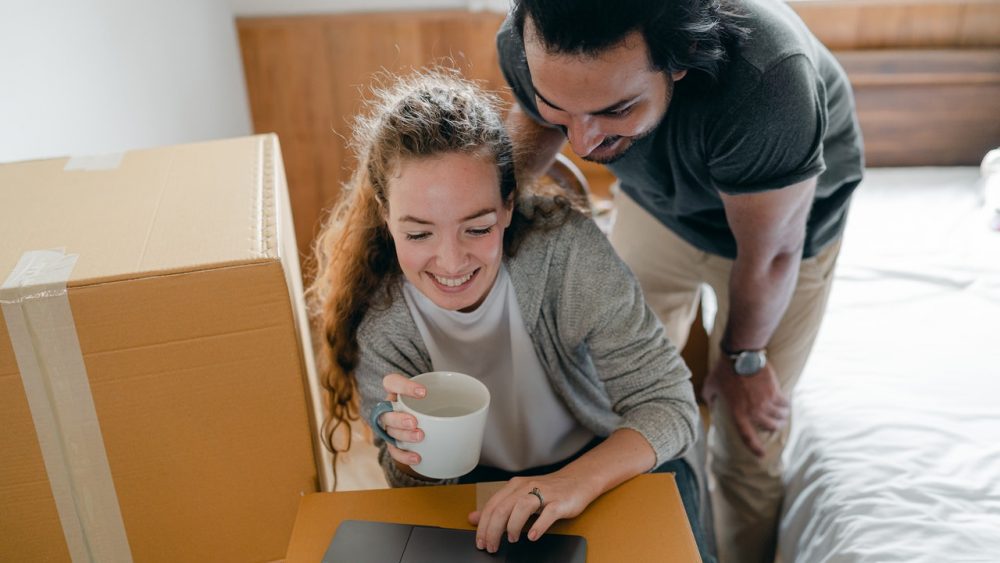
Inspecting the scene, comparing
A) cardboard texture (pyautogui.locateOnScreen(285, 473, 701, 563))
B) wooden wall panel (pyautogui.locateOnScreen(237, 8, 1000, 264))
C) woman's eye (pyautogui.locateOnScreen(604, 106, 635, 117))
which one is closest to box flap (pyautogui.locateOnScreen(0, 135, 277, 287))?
cardboard texture (pyautogui.locateOnScreen(285, 473, 701, 563))

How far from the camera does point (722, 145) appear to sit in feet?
3.39

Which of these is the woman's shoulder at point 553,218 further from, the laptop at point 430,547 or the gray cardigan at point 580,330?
the laptop at point 430,547

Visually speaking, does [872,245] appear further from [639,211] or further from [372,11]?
[372,11]

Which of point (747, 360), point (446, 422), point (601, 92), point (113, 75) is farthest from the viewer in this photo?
point (113, 75)

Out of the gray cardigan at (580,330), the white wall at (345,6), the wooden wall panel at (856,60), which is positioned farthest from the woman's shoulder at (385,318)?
the white wall at (345,6)

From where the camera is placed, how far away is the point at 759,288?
1239 mm

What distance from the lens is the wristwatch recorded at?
1.35m

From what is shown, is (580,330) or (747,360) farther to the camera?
(747,360)

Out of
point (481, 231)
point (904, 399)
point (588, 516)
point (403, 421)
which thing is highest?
point (481, 231)

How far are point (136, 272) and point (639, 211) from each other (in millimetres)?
969

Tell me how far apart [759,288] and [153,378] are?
0.85 metres

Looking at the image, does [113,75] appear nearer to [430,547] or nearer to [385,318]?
[385,318]

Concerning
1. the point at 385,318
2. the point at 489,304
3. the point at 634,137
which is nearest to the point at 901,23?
the point at 634,137

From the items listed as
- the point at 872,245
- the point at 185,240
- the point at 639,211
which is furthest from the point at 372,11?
the point at 185,240
